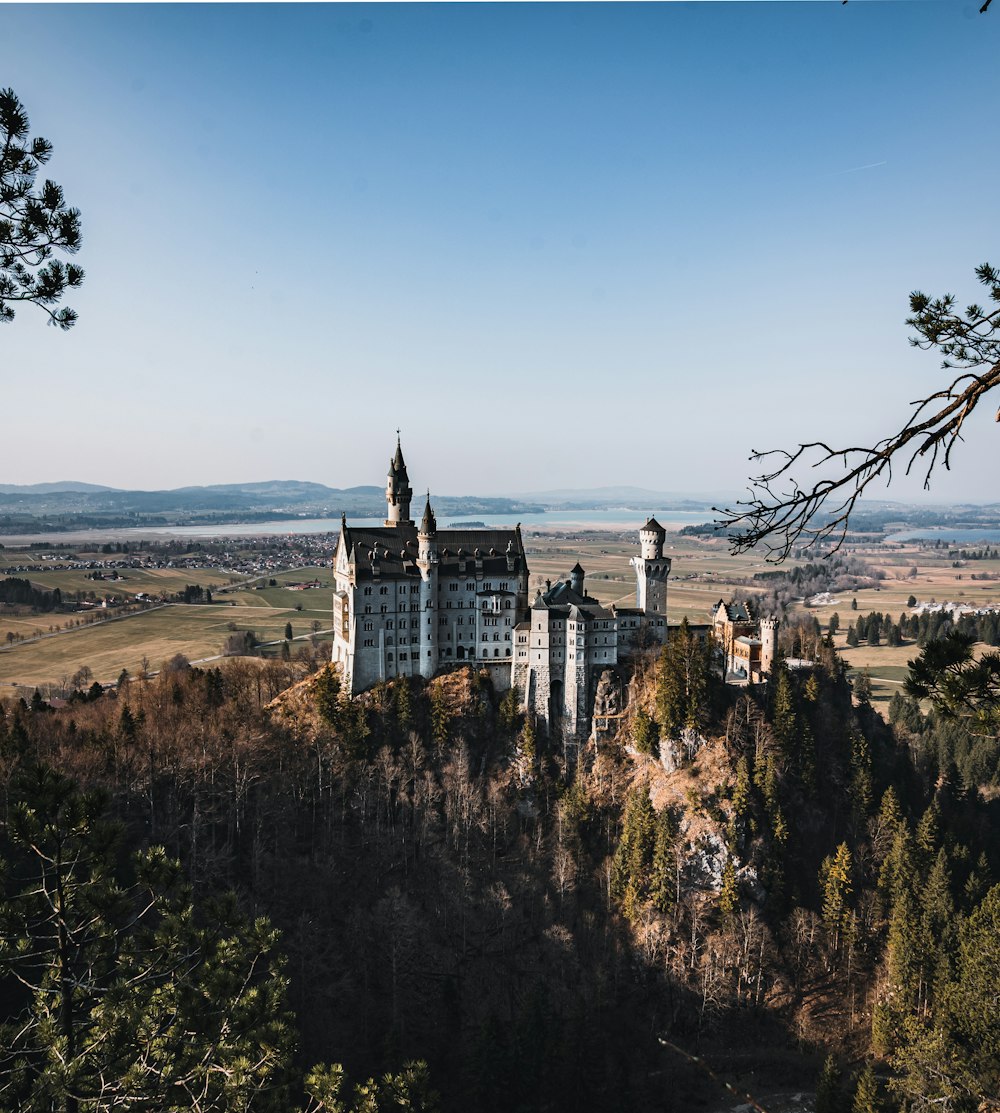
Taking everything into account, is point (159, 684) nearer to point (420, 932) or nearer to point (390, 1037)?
point (420, 932)

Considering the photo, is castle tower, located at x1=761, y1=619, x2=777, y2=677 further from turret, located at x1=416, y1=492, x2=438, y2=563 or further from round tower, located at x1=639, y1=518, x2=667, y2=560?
turret, located at x1=416, y1=492, x2=438, y2=563

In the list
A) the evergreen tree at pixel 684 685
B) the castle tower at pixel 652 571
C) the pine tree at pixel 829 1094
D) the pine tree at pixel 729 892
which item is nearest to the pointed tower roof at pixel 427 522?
the castle tower at pixel 652 571

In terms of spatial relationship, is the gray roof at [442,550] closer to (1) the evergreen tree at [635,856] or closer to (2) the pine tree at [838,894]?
(1) the evergreen tree at [635,856]

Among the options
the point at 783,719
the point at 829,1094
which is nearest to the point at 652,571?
the point at 783,719

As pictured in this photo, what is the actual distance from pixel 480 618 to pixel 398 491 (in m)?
16.3

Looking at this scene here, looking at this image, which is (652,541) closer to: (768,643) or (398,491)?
(768,643)

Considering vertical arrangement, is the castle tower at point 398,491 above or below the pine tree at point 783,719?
above

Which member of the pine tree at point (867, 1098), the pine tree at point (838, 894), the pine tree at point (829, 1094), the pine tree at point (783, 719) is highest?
the pine tree at point (783, 719)

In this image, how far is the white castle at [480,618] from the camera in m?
64.8

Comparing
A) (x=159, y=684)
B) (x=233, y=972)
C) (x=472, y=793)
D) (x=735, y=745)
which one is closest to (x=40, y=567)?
(x=159, y=684)

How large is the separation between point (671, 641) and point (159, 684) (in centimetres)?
4499

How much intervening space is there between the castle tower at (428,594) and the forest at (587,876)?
2501 millimetres

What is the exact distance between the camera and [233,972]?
1616 centimetres

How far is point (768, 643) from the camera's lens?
6372 centimetres
